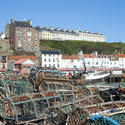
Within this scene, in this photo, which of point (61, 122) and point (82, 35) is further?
point (82, 35)

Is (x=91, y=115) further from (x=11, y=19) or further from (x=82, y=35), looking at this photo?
(x=82, y=35)

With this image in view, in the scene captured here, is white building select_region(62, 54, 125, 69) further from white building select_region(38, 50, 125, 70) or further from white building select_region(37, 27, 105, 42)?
white building select_region(37, 27, 105, 42)

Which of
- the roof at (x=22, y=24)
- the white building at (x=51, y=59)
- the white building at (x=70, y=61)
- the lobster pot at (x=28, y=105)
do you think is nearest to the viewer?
the lobster pot at (x=28, y=105)

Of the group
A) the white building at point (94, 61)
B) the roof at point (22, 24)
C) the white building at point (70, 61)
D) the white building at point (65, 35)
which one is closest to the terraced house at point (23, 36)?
the roof at point (22, 24)

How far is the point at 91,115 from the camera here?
497cm

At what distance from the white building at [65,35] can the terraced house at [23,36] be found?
3169 cm

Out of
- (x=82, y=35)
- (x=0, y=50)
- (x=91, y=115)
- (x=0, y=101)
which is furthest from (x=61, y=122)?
(x=82, y=35)

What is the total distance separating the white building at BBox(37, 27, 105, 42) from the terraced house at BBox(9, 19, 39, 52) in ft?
104

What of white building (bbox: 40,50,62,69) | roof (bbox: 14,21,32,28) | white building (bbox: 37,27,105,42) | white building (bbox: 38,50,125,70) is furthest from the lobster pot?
white building (bbox: 37,27,105,42)

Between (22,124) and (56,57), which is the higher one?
(56,57)

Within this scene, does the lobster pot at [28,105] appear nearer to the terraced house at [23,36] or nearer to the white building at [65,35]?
the terraced house at [23,36]

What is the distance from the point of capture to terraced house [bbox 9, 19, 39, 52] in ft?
178

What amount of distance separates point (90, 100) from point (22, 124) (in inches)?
95.3

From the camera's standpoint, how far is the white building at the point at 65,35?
8956 centimetres
